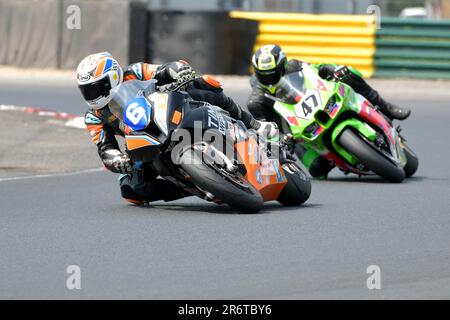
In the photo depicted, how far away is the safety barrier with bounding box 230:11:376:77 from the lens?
21.4m

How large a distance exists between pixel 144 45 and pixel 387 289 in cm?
1658

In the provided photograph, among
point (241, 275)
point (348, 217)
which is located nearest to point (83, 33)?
point (348, 217)

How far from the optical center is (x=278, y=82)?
1038 centimetres

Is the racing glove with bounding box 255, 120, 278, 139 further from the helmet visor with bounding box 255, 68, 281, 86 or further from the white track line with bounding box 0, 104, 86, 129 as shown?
Result: the white track line with bounding box 0, 104, 86, 129

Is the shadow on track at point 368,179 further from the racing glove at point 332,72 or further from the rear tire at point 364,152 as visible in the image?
the racing glove at point 332,72

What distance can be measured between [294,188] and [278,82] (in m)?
1.61

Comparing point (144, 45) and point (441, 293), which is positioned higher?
point (144, 45)

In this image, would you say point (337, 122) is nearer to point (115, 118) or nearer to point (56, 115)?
point (115, 118)

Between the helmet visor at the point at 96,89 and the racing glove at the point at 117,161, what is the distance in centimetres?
43

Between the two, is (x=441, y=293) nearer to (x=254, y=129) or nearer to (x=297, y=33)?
(x=254, y=129)

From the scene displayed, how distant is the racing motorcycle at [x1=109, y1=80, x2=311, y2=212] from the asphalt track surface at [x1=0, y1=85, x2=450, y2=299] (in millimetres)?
240

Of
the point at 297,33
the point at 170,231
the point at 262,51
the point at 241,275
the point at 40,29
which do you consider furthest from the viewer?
the point at 40,29

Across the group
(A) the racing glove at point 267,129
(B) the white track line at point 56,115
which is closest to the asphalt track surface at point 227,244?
(A) the racing glove at point 267,129

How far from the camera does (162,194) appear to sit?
8.94m
